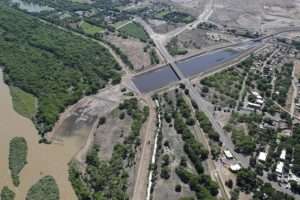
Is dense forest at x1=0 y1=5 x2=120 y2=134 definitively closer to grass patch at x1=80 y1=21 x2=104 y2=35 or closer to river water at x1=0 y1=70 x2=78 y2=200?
river water at x1=0 y1=70 x2=78 y2=200

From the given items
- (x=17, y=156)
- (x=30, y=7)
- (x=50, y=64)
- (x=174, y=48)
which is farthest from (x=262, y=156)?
(x=30, y=7)

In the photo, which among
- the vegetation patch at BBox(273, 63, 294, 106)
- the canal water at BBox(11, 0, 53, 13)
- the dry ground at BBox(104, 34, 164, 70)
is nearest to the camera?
the vegetation patch at BBox(273, 63, 294, 106)

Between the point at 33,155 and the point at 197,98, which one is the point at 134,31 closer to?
the point at 197,98

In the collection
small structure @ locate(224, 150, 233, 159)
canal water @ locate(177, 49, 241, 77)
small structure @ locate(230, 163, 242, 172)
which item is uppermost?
canal water @ locate(177, 49, 241, 77)

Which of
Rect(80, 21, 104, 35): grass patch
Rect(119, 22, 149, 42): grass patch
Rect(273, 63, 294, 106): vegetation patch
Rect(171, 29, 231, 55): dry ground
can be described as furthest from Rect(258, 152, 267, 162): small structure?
Rect(80, 21, 104, 35): grass patch

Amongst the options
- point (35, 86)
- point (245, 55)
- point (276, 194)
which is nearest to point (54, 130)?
point (35, 86)

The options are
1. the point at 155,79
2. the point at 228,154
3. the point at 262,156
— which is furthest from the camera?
the point at 155,79
